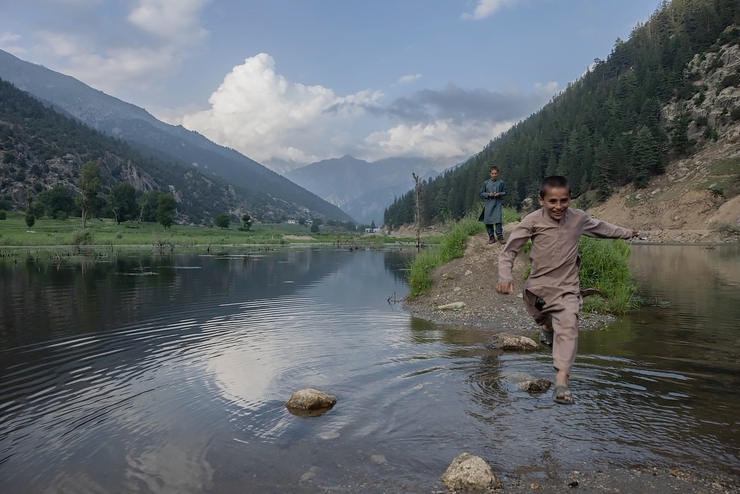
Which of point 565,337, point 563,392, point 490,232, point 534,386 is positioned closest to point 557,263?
point 565,337

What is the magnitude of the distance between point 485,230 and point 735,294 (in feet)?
35.0

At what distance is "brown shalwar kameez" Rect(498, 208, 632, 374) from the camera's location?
612 centimetres

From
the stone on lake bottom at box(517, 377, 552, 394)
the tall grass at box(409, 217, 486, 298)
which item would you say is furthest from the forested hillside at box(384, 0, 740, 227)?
the stone on lake bottom at box(517, 377, 552, 394)

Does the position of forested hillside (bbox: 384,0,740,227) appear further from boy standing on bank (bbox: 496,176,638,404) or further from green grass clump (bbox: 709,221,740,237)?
boy standing on bank (bbox: 496,176,638,404)

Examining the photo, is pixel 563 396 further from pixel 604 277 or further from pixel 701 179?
pixel 701 179

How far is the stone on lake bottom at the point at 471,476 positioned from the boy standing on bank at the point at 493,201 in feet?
41.4

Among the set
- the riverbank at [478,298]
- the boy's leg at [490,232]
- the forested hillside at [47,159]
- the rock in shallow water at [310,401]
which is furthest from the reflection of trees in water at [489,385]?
the forested hillside at [47,159]

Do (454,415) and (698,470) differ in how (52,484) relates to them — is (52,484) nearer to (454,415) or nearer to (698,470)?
(454,415)

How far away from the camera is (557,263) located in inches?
246

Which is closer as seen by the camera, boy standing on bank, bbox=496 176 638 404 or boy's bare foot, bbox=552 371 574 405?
boy's bare foot, bbox=552 371 574 405

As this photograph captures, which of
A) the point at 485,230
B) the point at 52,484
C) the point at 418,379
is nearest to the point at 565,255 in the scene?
the point at 418,379

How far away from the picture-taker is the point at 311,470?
211 inches

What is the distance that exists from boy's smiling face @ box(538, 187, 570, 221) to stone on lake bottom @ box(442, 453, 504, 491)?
3.15 m

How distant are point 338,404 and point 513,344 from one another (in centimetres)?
503
